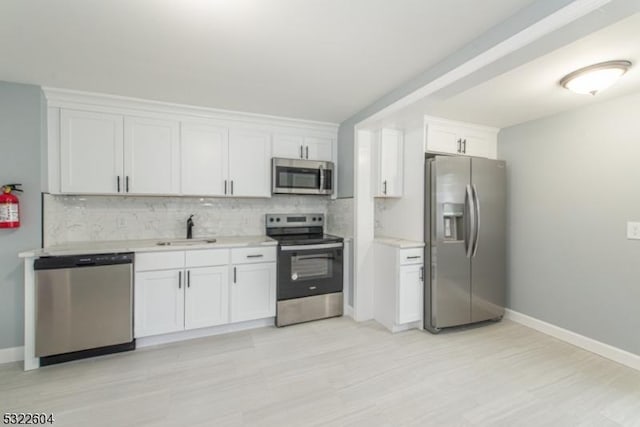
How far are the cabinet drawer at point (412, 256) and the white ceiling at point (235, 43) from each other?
1.59 metres

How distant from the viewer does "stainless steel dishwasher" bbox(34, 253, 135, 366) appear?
7.20 feet

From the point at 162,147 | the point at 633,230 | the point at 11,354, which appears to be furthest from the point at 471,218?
the point at 11,354

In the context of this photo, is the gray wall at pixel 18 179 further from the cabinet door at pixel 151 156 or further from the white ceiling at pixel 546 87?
the white ceiling at pixel 546 87

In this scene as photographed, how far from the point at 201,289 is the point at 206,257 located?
1.04ft

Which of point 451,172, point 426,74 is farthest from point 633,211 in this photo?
point 426,74

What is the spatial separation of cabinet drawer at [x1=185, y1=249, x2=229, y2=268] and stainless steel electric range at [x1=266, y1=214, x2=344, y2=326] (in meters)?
0.57

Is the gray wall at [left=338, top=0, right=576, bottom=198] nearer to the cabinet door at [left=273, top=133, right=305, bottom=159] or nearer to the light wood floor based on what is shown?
the cabinet door at [left=273, top=133, right=305, bottom=159]

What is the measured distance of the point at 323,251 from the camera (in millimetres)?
3127

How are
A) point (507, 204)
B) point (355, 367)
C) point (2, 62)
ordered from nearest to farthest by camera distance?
1. point (2, 62)
2. point (355, 367)
3. point (507, 204)

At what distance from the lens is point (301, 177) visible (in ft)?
10.8

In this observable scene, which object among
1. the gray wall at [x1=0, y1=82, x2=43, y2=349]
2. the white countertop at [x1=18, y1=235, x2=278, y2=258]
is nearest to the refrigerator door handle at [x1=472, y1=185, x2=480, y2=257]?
the white countertop at [x1=18, y1=235, x2=278, y2=258]

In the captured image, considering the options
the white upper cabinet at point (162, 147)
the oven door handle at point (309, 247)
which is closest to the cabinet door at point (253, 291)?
the oven door handle at point (309, 247)

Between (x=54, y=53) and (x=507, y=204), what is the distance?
4424 millimetres

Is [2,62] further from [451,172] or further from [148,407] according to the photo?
[451,172]
